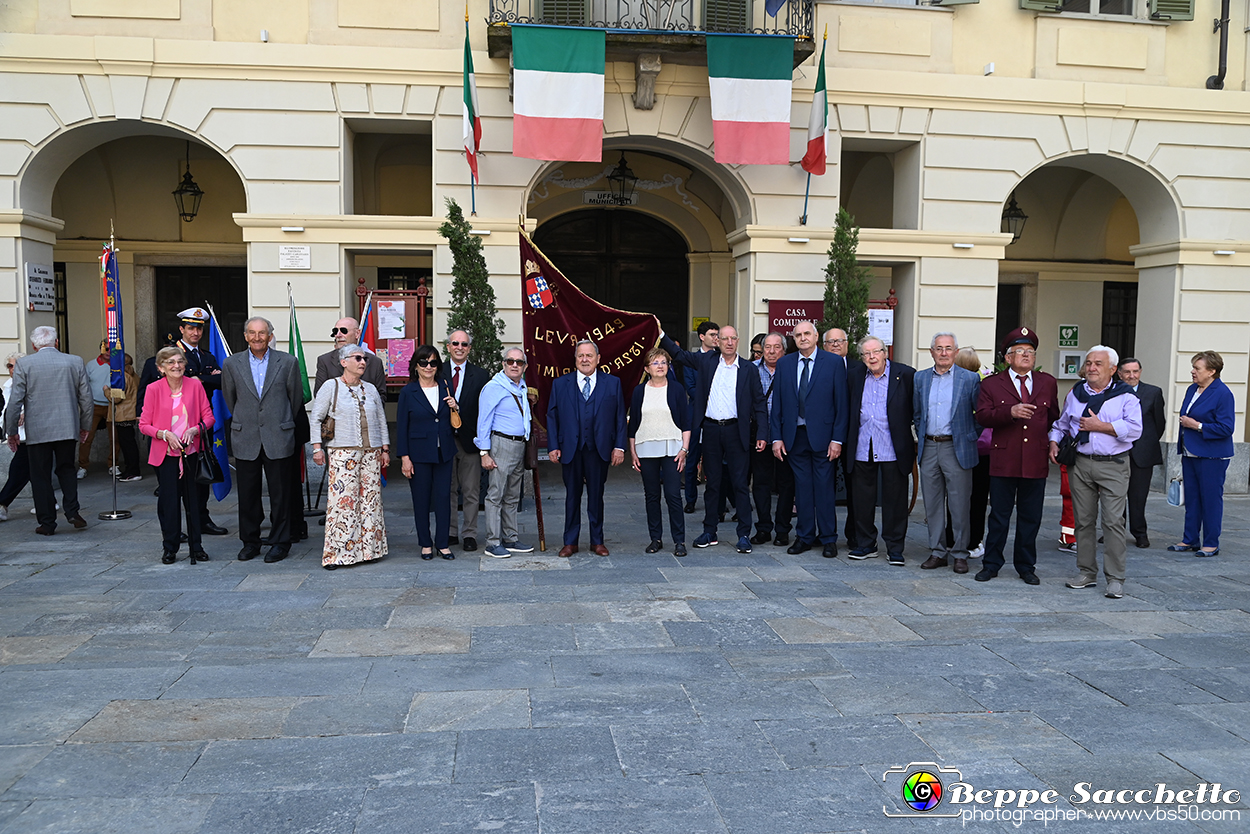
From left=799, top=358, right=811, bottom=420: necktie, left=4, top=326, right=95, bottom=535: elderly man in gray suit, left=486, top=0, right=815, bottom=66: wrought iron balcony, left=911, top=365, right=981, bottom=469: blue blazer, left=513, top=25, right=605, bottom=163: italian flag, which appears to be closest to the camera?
left=911, top=365, right=981, bottom=469: blue blazer

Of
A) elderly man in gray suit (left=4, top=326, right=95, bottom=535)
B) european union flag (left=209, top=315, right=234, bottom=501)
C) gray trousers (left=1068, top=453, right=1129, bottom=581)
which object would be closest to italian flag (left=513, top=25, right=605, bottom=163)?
european union flag (left=209, top=315, right=234, bottom=501)

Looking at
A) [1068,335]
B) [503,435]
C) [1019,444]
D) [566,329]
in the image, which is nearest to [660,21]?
[566,329]

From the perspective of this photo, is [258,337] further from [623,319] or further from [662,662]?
[662,662]

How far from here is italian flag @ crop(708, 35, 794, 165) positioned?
11219 mm

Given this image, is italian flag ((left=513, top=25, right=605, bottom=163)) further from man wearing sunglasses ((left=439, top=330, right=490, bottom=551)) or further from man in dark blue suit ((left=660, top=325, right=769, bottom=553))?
man in dark blue suit ((left=660, top=325, right=769, bottom=553))

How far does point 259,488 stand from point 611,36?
22.0 feet


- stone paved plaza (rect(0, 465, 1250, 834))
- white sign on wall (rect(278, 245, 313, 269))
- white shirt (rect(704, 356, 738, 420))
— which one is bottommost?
stone paved plaza (rect(0, 465, 1250, 834))

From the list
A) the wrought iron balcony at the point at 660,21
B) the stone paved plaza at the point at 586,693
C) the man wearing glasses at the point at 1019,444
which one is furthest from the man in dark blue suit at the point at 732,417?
the wrought iron balcony at the point at 660,21

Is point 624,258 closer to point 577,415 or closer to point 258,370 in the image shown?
point 577,415

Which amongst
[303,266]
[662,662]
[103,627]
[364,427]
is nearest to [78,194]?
[303,266]

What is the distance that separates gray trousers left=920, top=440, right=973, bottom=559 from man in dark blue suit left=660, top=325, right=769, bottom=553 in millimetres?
1459

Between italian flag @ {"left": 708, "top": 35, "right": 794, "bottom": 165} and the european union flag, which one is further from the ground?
italian flag @ {"left": 708, "top": 35, "right": 794, "bottom": 165}

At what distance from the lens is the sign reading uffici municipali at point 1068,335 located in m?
15.6

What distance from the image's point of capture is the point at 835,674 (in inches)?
198
